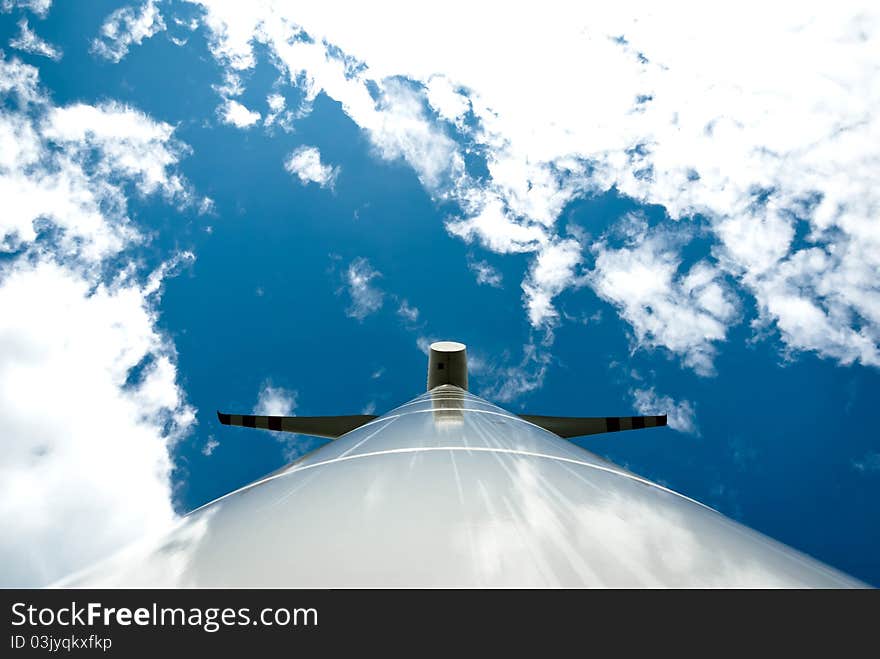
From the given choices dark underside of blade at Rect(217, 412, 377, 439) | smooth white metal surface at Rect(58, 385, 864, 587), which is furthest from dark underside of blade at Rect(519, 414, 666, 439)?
smooth white metal surface at Rect(58, 385, 864, 587)

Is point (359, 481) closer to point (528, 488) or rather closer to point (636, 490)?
point (528, 488)

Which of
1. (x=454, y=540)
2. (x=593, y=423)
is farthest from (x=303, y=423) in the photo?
(x=454, y=540)

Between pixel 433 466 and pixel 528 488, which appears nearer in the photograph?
pixel 528 488

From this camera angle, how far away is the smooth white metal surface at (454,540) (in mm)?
1268

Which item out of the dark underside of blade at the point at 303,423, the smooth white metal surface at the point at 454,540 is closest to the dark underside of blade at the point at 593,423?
the dark underside of blade at the point at 303,423

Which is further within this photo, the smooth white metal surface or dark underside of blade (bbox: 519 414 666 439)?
dark underside of blade (bbox: 519 414 666 439)

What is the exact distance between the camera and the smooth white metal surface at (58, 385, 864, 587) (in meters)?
1.27

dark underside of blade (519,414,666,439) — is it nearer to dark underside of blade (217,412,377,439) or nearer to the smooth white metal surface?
dark underside of blade (217,412,377,439)

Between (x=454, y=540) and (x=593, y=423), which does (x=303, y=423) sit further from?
(x=454, y=540)

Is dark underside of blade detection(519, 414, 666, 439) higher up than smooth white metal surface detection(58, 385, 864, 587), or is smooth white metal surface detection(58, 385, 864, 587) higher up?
dark underside of blade detection(519, 414, 666, 439)
